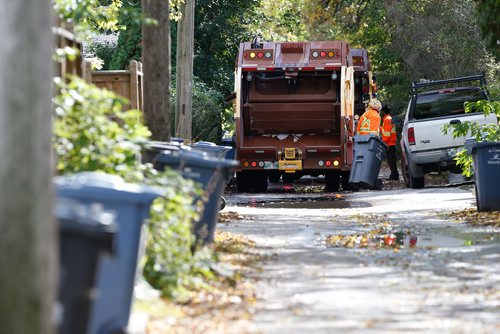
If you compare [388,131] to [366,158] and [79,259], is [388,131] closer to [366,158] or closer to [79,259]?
[366,158]

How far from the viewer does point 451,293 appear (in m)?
9.48

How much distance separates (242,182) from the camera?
25.9 m

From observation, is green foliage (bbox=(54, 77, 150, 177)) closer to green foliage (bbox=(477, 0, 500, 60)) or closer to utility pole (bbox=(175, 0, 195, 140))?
green foliage (bbox=(477, 0, 500, 60))

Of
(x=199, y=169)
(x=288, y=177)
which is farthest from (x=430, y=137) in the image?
(x=199, y=169)

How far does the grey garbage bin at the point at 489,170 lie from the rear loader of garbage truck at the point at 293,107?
7.24 metres

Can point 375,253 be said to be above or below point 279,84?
below

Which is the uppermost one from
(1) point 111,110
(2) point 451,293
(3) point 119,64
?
(3) point 119,64

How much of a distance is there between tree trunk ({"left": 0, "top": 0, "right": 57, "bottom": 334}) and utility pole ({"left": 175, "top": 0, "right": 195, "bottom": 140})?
18678 mm

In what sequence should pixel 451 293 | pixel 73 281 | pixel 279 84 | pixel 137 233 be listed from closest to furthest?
pixel 73 281, pixel 137 233, pixel 451 293, pixel 279 84

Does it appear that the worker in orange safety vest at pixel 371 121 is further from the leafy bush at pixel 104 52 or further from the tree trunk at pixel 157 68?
the tree trunk at pixel 157 68

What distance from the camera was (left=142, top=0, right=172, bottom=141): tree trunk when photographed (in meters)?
13.1

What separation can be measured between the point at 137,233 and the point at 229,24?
94.5 feet

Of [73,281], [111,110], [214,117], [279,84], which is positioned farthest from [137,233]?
[214,117]

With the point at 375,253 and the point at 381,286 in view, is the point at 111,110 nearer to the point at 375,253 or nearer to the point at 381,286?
the point at 381,286
